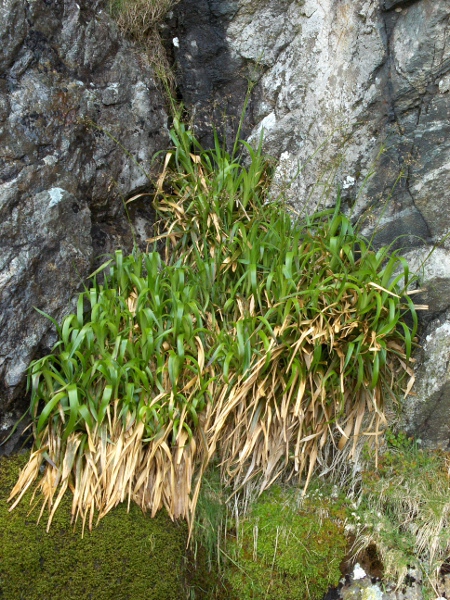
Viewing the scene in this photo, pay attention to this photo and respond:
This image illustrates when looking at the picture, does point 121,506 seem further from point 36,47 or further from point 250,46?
point 250,46

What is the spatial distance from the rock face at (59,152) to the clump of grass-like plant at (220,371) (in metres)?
0.20

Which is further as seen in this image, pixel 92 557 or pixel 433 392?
pixel 433 392

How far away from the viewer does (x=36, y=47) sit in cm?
376

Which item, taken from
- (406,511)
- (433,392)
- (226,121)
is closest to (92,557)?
(406,511)

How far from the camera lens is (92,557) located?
2.99m

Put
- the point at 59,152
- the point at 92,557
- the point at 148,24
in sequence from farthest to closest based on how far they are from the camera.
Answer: the point at 148,24
the point at 59,152
the point at 92,557

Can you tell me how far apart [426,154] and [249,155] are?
1.22 metres

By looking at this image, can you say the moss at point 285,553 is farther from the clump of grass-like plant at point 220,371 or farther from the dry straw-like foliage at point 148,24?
the dry straw-like foliage at point 148,24

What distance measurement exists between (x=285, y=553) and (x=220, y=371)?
0.96 m

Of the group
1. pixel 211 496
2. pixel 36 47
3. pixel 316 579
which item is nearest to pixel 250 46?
pixel 36 47

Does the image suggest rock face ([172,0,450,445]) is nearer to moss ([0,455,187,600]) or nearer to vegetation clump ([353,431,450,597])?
vegetation clump ([353,431,450,597])

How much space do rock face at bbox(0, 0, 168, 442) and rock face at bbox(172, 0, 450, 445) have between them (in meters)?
0.60

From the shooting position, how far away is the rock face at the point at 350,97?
11.7 feet

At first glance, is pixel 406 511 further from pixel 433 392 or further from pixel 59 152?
pixel 59 152
